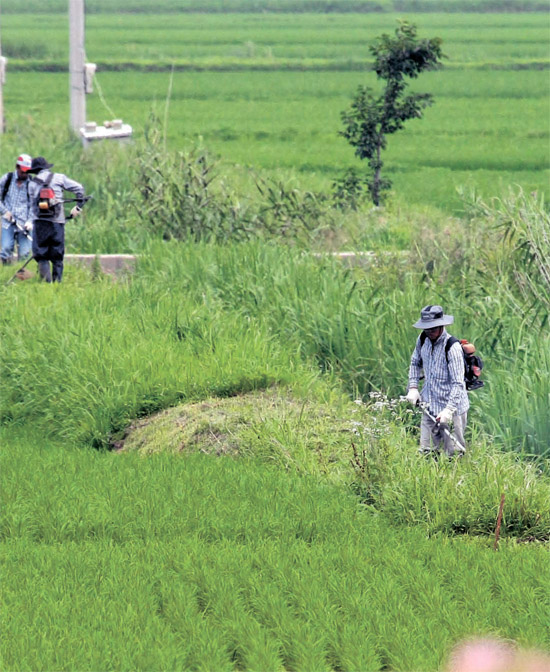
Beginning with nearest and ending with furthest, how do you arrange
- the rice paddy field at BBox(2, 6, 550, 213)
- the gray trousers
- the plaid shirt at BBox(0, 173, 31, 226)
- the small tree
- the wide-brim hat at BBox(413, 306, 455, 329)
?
1. the wide-brim hat at BBox(413, 306, 455, 329)
2. the gray trousers
3. the plaid shirt at BBox(0, 173, 31, 226)
4. the small tree
5. the rice paddy field at BBox(2, 6, 550, 213)

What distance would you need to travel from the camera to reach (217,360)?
1097 cm

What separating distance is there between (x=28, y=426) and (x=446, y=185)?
15.9 metres

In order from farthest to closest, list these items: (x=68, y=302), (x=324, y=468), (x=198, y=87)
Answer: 1. (x=198, y=87)
2. (x=68, y=302)
3. (x=324, y=468)

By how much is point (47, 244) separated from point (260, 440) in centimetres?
544

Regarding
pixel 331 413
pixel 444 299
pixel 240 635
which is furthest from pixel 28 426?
pixel 240 635

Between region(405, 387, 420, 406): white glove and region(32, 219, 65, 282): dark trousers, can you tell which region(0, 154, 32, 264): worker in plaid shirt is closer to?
region(32, 219, 65, 282): dark trousers

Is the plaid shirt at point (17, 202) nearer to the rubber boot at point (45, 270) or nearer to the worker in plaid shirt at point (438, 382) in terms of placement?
the rubber boot at point (45, 270)

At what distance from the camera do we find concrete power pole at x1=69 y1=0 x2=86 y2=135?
21.0 meters

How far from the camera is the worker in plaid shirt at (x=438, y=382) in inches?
353

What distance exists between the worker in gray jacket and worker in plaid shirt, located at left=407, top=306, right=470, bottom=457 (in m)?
5.78

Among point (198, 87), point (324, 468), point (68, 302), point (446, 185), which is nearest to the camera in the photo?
point (324, 468)

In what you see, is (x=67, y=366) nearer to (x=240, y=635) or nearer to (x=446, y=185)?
(x=240, y=635)

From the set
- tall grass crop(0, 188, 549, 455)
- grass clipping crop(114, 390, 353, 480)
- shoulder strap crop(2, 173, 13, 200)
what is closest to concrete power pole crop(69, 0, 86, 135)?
shoulder strap crop(2, 173, 13, 200)

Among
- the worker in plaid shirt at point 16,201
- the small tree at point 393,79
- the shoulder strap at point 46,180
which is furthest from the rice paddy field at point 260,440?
the small tree at point 393,79
